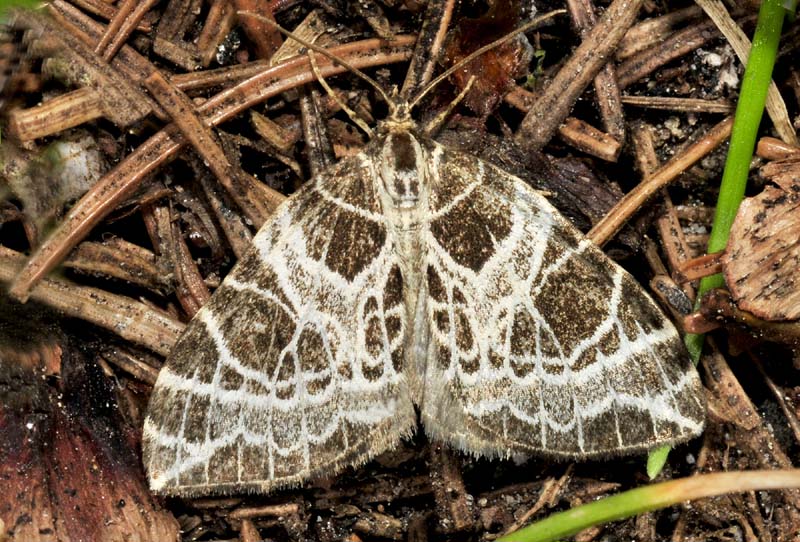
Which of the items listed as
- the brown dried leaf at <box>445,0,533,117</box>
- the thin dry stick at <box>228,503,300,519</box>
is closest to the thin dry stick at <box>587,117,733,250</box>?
the brown dried leaf at <box>445,0,533,117</box>

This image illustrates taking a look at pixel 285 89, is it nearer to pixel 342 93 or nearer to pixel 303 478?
pixel 342 93

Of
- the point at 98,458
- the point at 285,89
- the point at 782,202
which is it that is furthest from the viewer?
the point at 285,89

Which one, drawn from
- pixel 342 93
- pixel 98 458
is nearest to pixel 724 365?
pixel 342 93

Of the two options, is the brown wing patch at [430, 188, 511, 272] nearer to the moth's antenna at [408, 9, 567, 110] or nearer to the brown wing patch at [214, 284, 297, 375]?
the moth's antenna at [408, 9, 567, 110]

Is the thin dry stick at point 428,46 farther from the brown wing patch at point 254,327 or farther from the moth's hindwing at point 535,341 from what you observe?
the brown wing patch at point 254,327

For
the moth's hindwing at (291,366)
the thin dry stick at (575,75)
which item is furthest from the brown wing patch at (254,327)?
the thin dry stick at (575,75)

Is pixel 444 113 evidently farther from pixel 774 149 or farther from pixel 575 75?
pixel 774 149

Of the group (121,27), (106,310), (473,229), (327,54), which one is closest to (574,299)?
(473,229)
